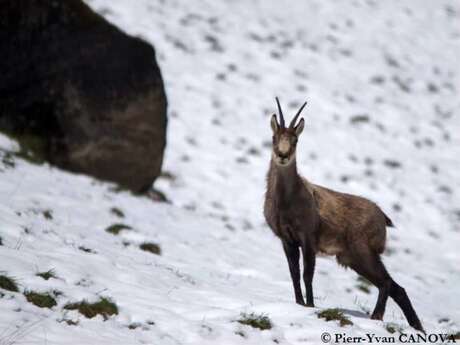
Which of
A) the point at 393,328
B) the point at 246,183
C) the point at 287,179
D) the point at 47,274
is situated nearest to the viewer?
the point at 47,274

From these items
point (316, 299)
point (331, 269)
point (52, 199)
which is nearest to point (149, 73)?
point (52, 199)

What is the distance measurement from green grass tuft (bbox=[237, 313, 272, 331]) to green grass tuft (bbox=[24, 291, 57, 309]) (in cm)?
172

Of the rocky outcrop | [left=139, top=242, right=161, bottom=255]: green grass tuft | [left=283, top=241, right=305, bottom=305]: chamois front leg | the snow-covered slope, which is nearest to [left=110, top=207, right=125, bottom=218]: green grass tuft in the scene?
the snow-covered slope

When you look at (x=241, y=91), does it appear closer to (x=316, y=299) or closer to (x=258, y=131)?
(x=258, y=131)

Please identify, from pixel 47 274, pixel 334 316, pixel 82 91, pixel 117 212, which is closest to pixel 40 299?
pixel 47 274

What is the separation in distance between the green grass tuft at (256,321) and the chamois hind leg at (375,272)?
1.41 m

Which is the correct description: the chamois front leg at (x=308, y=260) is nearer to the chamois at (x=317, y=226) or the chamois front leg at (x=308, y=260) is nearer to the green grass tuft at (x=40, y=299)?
the chamois at (x=317, y=226)

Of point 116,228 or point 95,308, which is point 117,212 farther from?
point 95,308

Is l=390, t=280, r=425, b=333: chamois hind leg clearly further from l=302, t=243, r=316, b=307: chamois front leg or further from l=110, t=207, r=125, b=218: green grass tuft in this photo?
l=110, t=207, r=125, b=218: green grass tuft

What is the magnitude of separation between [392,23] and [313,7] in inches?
128

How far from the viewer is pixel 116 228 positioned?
9.90 meters

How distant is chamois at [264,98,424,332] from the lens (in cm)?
661

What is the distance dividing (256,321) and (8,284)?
2.28m

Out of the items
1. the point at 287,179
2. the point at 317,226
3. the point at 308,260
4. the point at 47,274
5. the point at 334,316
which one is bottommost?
the point at 47,274
